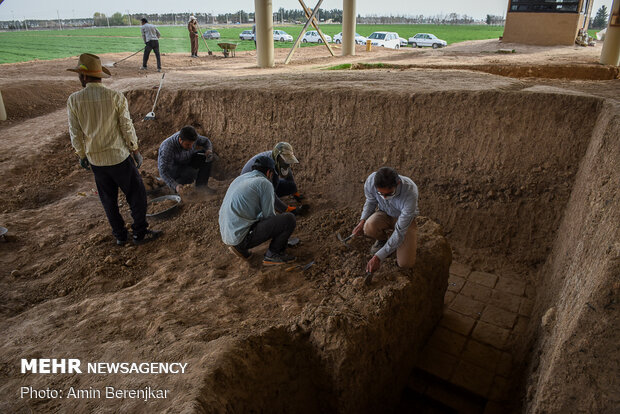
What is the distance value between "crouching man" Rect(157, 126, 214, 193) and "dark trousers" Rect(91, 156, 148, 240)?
917mm

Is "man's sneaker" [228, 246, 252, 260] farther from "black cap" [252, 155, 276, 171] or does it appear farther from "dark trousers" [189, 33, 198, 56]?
"dark trousers" [189, 33, 198, 56]

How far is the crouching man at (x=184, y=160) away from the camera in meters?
5.51

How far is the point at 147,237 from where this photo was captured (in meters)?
4.98

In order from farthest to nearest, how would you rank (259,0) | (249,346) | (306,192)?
(259,0) < (306,192) < (249,346)

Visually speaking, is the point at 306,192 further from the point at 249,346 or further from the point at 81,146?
the point at 249,346

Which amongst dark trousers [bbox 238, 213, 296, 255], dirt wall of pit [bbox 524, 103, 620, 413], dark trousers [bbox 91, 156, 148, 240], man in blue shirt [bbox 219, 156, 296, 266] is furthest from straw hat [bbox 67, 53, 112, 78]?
dirt wall of pit [bbox 524, 103, 620, 413]

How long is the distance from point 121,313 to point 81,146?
1.97m

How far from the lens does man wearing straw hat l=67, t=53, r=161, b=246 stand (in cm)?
409

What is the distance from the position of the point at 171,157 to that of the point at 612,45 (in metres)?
11.4

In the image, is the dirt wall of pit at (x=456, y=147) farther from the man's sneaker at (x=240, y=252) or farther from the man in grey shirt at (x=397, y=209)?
the man's sneaker at (x=240, y=252)

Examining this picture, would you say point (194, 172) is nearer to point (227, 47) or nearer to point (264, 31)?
point (264, 31)

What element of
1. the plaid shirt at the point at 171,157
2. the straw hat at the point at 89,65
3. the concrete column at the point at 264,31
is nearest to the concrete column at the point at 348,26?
the concrete column at the point at 264,31

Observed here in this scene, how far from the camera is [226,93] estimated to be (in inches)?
278

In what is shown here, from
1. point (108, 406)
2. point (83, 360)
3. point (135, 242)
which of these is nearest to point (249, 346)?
point (108, 406)
